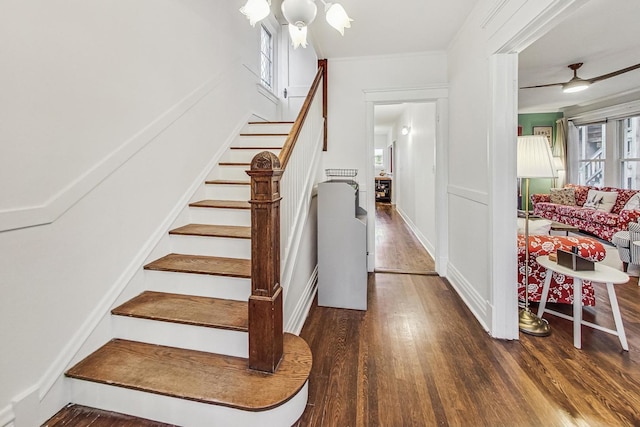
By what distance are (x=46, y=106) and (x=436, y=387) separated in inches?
97.4

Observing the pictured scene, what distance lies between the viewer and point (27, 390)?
130 centimetres

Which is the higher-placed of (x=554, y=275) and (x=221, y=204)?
(x=221, y=204)

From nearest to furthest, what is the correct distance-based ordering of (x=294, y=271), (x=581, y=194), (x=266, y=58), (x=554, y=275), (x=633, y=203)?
(x=294, y=271), (x=554, y=275), (x=266, y=58), (x=633, y=203), (x=581, y=194)

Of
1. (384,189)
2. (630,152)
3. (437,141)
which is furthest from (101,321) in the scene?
(384,189)

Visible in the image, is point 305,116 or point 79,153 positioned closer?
point 79,153

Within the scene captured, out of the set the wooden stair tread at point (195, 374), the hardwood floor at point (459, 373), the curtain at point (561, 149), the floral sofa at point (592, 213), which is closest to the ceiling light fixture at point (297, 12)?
the wooden stair tread at point (195, 374)

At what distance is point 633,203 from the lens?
4.65 metres

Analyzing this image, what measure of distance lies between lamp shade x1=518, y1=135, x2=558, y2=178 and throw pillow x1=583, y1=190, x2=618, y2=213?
14.5 feet

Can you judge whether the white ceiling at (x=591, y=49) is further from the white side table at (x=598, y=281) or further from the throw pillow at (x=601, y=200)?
the white side table at (x=598, y=281)

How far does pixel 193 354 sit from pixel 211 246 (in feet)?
2.56

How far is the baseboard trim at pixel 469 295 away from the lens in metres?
2.43

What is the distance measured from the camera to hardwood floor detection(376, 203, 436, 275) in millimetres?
3912

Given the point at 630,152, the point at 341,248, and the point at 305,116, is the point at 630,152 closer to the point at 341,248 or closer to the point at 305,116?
the point at 341,248

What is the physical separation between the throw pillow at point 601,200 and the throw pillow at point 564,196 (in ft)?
1.08
